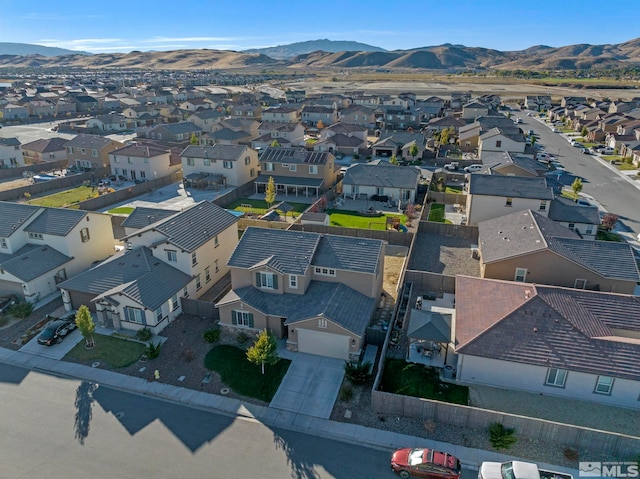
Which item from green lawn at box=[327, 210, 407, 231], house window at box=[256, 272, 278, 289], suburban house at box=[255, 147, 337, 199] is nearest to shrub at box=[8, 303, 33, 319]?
house window at box=[256, 272, 278, 289]

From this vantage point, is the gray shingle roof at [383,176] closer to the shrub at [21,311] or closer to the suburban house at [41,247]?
the suburban house at [41,247]

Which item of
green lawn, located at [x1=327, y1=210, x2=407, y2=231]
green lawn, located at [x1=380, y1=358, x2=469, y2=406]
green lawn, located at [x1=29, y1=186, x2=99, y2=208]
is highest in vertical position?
green lawn, located at [x1=327, y1=210, x2=407, y2=231]

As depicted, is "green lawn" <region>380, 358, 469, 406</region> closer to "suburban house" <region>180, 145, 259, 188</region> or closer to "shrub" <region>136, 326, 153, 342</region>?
"shrub" <region>136, 326, 153, 342</region>

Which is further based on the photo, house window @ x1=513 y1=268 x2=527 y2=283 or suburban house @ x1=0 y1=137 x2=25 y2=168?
suburban house @ x1=0 y1=137 x2=25 y2=168

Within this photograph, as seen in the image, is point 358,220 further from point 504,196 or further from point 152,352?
point 152,352

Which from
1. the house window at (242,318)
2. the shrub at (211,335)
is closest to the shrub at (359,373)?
the house window at (242,318)

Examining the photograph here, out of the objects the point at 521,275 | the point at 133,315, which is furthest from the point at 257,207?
the point at 521,275
